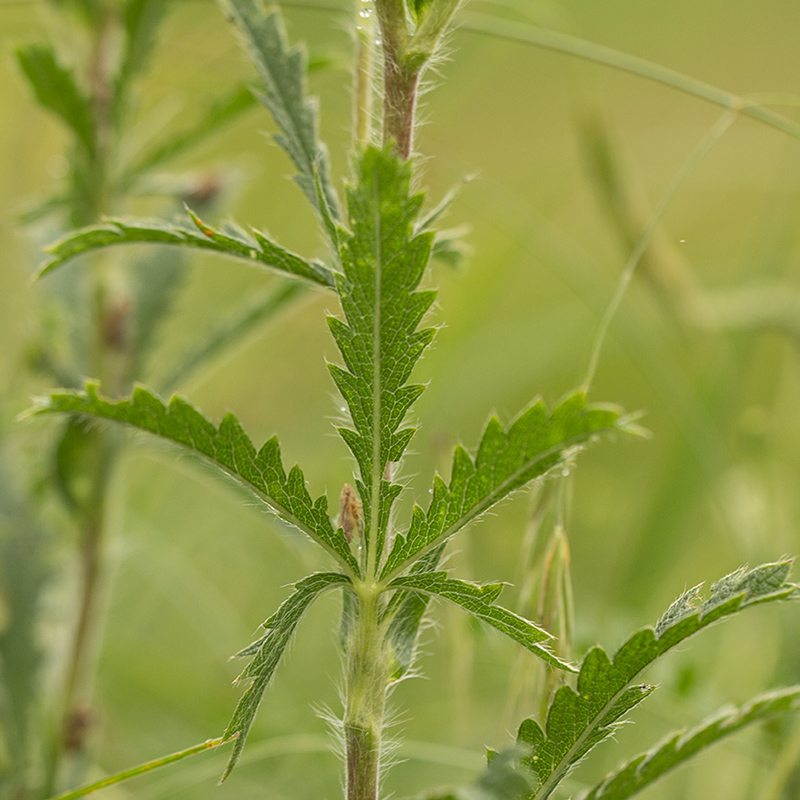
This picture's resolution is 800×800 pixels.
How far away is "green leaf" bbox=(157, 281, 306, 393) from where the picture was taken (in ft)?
1.96

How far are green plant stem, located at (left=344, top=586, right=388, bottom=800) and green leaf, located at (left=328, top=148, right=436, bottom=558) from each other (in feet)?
0.09

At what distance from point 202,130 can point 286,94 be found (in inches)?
12.3

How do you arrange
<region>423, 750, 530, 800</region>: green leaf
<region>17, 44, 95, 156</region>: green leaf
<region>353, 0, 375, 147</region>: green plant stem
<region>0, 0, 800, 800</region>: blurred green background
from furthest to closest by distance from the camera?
<region>0, 0, 800, 800</region>: blurred green background → <region>17, 44, 95, 156</region>: green leaf → <region>353, 0, 375, 147</region>: green plant stem → <region>423, 750, 530, 800</region>: green leaf

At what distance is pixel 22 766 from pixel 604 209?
74 centimetres

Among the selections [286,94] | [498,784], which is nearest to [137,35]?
[286,94]

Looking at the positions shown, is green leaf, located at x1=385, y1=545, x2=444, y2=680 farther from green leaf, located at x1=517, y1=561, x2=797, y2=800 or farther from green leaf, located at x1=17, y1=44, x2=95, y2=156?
green leaf, located at x1=17, y1=44, x2=95, y2=156

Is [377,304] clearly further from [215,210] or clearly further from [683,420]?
[683,420]

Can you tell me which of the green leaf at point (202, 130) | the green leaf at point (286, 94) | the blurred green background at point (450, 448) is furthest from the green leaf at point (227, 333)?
the green leaf at point (286, 94)

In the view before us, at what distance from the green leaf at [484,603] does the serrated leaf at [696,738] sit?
0.04 m

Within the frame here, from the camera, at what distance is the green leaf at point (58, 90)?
570 mm

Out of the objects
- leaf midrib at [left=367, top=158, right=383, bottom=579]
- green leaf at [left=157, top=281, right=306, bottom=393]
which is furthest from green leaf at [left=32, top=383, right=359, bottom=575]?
green leaf at [left=157, top=281, right=306, bottom=393]

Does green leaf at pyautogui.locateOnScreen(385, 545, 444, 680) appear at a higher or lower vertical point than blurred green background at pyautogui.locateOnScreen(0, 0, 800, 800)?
lower

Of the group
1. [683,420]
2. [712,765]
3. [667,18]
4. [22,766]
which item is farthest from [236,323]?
[667,18]

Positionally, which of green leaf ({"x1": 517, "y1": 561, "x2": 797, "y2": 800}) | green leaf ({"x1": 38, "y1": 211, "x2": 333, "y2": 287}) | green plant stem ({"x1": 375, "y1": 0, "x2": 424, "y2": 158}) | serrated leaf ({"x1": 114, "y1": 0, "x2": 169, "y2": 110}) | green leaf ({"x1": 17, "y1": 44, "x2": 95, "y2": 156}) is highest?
serrated leaf ({"x1": 114, "y1": 0, "x2": 169, "y2": 110})
